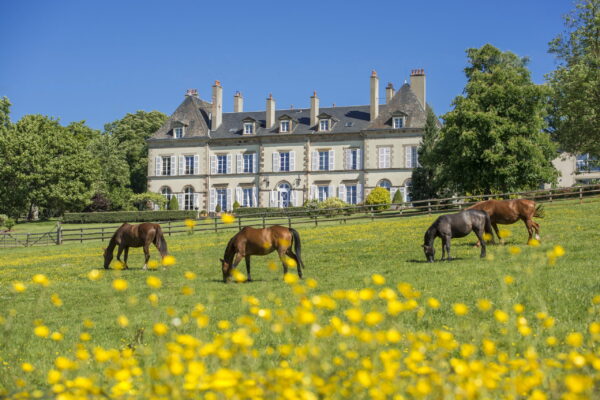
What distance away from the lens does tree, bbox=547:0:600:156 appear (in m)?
33.6

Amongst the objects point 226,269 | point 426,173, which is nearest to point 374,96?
point 426,173

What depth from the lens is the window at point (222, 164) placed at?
58.4 metres

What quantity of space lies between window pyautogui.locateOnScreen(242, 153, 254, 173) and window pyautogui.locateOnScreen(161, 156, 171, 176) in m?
8.20

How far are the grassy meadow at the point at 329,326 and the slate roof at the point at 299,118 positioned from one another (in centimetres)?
3468

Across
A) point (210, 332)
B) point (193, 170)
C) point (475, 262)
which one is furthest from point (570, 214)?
point (193, 170)

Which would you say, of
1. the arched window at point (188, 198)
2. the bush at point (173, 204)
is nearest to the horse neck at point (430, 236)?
the bush at point (173, 204)

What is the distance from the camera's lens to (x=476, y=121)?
3516cm

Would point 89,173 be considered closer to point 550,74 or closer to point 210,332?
point 550,74

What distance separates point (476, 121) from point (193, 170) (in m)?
32.4

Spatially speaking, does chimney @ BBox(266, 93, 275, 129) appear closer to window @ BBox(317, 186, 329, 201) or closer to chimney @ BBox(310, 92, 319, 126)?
chimney @ BBox(310, 92, 319, 126)

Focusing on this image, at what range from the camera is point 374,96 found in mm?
54312

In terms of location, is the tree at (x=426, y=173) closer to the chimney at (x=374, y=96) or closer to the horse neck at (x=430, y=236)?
the chimney at (x=374, y=96)

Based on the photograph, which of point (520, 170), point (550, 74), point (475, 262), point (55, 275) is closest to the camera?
point (475, 262)

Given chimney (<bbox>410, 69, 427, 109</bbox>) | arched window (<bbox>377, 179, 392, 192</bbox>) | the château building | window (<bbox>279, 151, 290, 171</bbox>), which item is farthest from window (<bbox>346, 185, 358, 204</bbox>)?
chimney (<bbox>410, 69, 427, 109</bbox>)
